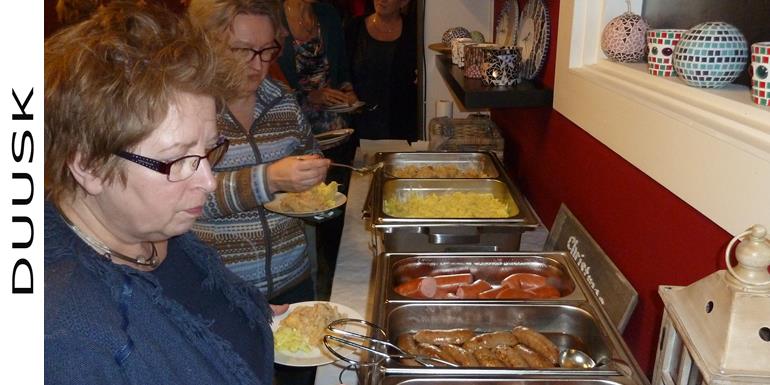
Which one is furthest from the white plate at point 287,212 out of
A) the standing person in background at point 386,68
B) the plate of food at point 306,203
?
the standing person in background at point 386,68

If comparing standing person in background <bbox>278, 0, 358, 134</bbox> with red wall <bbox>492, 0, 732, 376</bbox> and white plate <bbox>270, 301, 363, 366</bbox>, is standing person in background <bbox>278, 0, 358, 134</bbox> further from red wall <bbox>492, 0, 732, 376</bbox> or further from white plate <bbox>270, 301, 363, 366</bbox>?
white plate <bbox>270, 301, 363, 366</bbox>

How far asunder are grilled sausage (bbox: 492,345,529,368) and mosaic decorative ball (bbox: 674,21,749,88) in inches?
22.7

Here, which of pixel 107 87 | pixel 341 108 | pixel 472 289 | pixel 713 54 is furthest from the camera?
pixel 341 108

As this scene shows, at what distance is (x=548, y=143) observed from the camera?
1.90 meters

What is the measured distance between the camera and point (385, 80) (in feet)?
12.9

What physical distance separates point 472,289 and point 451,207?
0.46 m

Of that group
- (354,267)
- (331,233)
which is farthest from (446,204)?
(331,233)

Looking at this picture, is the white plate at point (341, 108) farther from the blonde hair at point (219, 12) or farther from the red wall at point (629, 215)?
the blonde hair at point (219, 12)

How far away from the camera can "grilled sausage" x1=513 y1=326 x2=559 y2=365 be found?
115cm

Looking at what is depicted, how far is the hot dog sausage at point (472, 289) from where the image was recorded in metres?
1.35

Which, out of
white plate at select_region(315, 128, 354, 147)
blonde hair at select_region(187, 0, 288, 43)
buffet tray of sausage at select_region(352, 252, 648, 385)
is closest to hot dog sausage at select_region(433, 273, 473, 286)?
buffet tray of sausage at select_region(352, 252, 648, 385)

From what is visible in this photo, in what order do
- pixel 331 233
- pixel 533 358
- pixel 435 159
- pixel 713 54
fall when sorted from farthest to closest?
1. pixel 331 233
2. pixel 435 159
3. pixel 533 358
4. pixel 713 54

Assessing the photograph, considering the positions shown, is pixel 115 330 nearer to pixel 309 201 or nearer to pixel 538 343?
pixel 538 343

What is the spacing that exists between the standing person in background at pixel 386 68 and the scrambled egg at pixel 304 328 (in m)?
2.49
